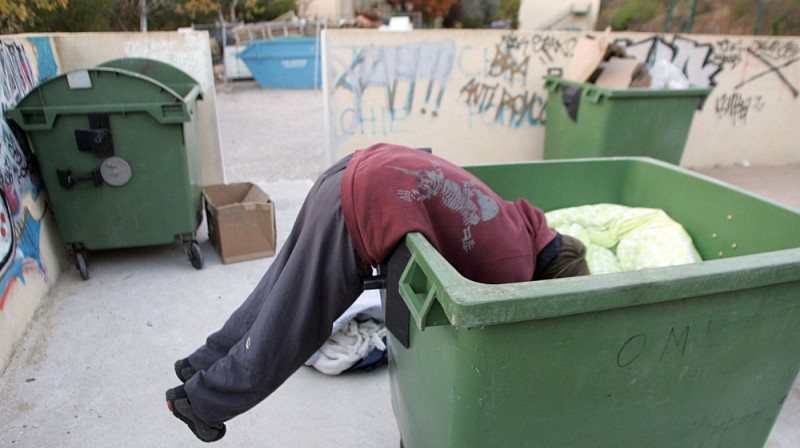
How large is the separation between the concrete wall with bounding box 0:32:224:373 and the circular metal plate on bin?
16.9 inches

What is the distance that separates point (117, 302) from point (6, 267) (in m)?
0.64

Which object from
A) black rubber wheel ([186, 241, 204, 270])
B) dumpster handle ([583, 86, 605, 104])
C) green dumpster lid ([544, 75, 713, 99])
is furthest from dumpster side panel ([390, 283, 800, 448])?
dumpster handle ([583, 86, 605, 104])

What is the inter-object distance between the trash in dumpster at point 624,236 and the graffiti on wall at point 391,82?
9.02ft

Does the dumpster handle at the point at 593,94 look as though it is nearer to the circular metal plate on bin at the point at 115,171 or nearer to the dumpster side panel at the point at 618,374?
the dumpster side panel at the point at 618,374

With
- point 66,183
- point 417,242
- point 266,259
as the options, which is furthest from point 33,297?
point 417,242

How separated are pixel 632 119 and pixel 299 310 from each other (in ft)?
12.2

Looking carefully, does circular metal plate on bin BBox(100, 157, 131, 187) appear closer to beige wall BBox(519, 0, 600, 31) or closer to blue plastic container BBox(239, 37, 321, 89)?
blue plastic container BBox(239, 37, 321, 89)

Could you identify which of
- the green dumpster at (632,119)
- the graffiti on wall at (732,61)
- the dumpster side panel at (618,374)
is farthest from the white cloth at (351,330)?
the graffiti on wall at (732,61)

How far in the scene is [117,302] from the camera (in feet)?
10.1

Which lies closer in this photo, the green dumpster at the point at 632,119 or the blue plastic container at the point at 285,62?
the green dumpster at the point at 632,119

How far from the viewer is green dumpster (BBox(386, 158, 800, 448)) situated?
104 centimetres

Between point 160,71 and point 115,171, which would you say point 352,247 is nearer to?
point 115,171

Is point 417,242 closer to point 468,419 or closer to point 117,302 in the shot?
point 468,419

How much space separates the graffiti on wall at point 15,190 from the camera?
8.61ft
